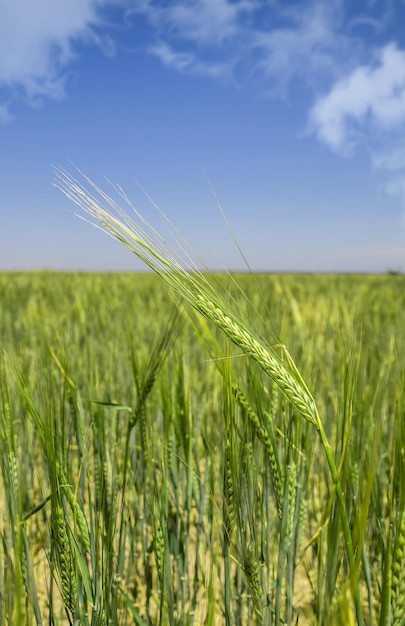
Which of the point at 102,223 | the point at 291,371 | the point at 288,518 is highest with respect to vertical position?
the point at 102,223

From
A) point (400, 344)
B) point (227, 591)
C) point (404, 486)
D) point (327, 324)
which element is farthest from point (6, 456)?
point (327, 324)

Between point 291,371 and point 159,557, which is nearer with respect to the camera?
point 291,371

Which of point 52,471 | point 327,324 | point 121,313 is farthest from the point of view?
point 121,313

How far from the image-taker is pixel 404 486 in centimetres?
65

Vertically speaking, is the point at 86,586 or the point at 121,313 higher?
the point at 121,313

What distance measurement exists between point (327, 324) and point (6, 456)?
6.46ft

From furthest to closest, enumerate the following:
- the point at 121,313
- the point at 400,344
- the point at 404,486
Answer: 1. the point at 121,313
2. the point at 400,344
3. the point at 404,486

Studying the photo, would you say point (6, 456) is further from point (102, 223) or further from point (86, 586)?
point (102, 223)

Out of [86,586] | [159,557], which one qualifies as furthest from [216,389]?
[86,586]

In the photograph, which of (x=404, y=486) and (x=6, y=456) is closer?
(x=404, y=486)

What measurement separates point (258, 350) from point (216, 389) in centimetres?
135

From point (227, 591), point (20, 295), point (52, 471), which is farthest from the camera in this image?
point (20, 295)

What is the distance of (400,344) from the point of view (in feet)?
4.57

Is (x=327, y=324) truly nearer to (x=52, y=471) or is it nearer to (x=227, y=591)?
(x=227, y=591)
